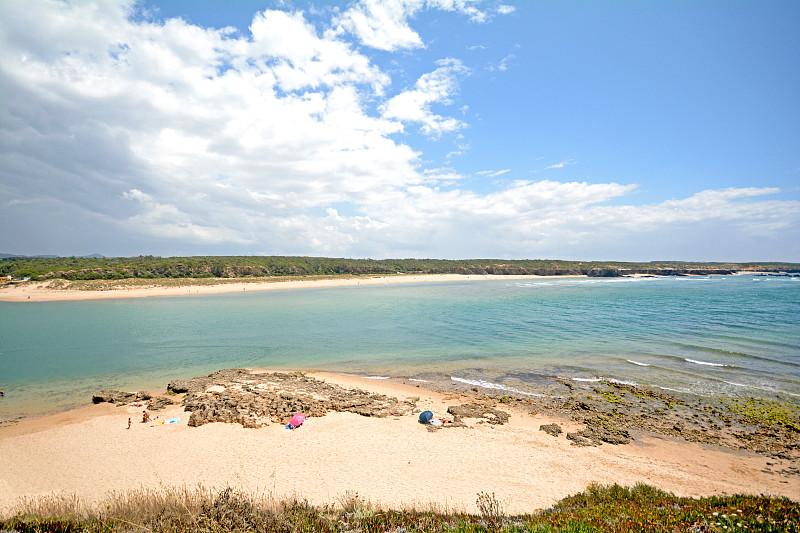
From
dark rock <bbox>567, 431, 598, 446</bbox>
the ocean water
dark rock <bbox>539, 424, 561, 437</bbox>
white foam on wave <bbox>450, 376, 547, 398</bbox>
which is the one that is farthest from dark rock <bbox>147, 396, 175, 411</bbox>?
dark rock <bbox>567, 431, 598, 446</bbox>

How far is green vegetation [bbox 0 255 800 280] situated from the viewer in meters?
66.1

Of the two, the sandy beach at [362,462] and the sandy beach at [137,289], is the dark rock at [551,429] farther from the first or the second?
the sandy beach at [137,289]

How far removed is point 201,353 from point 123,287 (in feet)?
163

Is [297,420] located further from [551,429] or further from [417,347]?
[417,347]

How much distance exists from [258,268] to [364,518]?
87284mm

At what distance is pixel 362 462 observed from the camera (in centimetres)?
928

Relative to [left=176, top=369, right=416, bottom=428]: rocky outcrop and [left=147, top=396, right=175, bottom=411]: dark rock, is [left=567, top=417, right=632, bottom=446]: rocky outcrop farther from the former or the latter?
[left=147, top=396, right=175, bottom=411]: dark rock

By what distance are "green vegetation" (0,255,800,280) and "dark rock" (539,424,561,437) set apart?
258 ft

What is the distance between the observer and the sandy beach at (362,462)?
26.3 ft

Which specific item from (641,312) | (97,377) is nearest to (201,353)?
(97,377)

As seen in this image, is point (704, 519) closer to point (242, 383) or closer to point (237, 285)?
point (242, 383)

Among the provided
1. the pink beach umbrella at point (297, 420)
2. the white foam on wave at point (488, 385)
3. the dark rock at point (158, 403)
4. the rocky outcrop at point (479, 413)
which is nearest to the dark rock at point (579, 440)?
the rocky outcrop at point (479, 413)

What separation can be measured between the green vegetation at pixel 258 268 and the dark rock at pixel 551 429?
78768 millimetres

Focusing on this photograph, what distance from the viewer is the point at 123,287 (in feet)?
189
